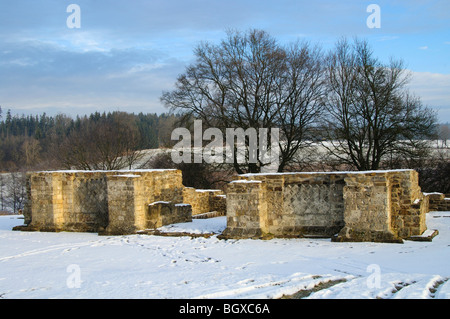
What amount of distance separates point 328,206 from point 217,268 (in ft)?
15.1

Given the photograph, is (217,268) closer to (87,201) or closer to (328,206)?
(328,206)

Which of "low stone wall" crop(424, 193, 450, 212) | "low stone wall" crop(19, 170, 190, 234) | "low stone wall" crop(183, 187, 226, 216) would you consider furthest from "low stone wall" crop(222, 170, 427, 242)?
"low stone wall" crop(424, 193, 450, 212)

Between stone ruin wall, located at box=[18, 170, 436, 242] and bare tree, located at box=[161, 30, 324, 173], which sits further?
bare tree, located at box=[161, 30, 324, 173]

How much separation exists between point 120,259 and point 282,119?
55.6ft

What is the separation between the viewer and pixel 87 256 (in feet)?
33.7

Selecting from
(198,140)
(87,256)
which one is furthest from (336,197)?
(198,140)

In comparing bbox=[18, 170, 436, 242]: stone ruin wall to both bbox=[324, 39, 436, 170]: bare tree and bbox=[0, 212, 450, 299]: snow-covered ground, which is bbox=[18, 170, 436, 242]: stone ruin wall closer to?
bbox=[0, 212, 450, 299]: snow-covered ground

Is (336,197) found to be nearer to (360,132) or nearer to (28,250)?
(28,250)

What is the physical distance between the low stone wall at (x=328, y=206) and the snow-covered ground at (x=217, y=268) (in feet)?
1.59

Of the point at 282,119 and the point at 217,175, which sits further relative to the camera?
the point at 217,175

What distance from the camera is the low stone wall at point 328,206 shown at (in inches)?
432

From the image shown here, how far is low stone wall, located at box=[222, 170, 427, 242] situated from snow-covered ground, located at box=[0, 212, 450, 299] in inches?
19.1

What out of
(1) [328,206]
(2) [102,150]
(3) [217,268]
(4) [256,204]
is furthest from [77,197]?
(2) [102,150]

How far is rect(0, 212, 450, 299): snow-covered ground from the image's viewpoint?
677cm
